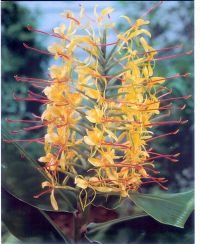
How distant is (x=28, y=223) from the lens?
2.62 ft

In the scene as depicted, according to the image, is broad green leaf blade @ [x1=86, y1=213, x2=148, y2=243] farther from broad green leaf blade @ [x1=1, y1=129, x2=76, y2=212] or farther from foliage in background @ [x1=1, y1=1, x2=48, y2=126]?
foliage in background @ [x1=1, y1=1, x2=48, y2=126]

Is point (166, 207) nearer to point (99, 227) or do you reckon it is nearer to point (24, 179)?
point (99, 227)

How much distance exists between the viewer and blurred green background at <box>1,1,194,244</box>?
2.61 feet

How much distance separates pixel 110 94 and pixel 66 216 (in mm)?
237

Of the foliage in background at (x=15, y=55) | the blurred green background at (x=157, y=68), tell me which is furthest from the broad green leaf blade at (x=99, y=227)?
the foliage in background at (x=15, y=55)

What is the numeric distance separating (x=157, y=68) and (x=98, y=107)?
0.52 ft

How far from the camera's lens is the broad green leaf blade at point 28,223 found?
2.59 ft

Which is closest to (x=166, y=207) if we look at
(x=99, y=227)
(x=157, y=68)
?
(x=99, y=227)

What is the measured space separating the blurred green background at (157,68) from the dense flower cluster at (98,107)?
8cm

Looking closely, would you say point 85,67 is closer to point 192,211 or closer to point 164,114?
point 164,114

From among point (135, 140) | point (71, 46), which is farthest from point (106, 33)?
point (135, 140)

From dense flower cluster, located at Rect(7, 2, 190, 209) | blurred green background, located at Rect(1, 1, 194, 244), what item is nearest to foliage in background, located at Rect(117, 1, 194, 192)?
blurred green background, located at Rect(1, 1, 194, 244)

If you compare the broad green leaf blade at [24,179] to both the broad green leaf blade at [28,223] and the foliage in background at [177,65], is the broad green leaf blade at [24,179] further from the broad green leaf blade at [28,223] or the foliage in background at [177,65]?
the foliage in background at [177,65]

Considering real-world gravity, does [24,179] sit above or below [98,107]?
below
